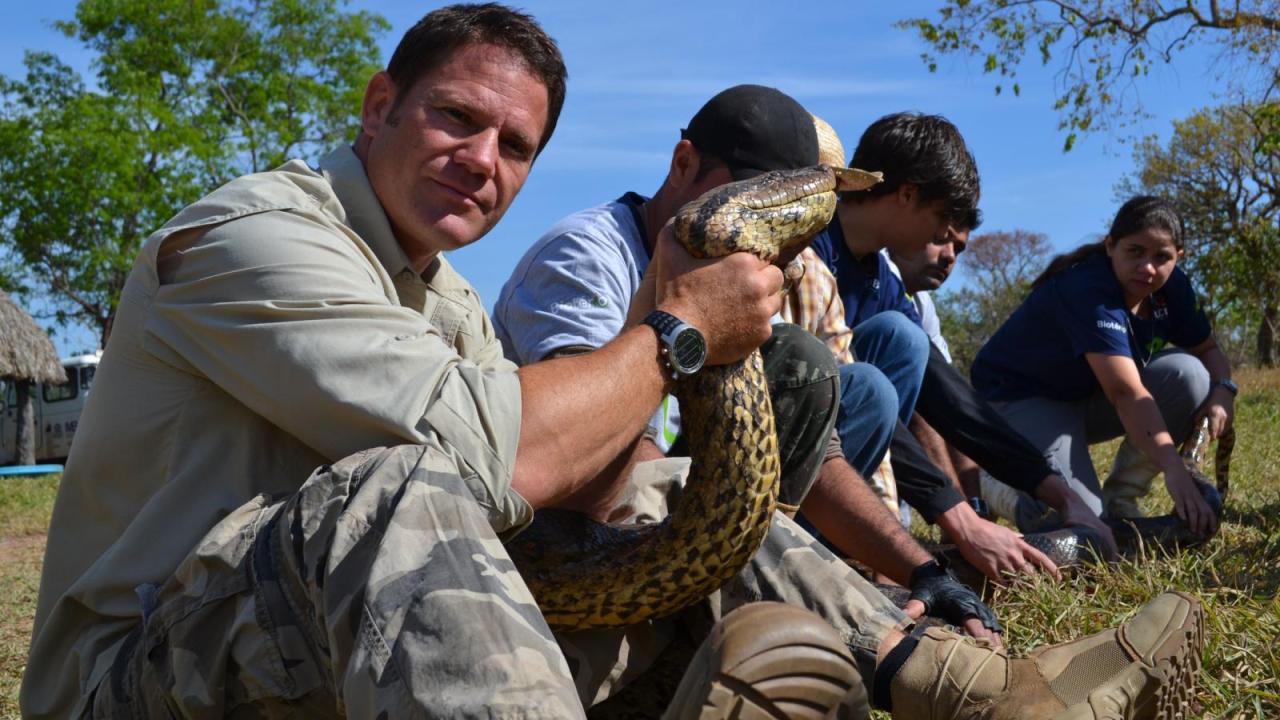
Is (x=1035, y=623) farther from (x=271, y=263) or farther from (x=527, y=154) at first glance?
(x=271, y=263)

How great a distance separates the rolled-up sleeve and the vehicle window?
30.2 m

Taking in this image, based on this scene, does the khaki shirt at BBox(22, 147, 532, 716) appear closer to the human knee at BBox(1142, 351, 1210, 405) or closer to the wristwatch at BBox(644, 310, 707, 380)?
the wristwatch at BBox(644, 310, 707, 380)

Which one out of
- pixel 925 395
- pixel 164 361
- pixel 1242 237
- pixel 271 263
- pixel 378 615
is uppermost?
pixel 271 263

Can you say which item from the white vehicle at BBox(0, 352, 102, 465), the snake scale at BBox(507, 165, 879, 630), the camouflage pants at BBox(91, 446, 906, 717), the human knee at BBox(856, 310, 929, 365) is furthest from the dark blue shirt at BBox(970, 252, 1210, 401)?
the white vehicle at BBox(0, 352, 102, 465)

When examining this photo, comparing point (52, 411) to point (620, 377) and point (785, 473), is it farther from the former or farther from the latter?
point (620, 377)

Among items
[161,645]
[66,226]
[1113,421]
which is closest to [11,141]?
[66,226]

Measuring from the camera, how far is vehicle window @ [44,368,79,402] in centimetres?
2955

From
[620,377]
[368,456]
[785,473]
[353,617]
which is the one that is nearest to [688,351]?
[620,377]

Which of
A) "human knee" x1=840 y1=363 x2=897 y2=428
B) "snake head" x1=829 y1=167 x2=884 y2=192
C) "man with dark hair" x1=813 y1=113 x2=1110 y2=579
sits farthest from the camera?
"man with dark hair" x1=813 y1=113 x2=1110 y2=579

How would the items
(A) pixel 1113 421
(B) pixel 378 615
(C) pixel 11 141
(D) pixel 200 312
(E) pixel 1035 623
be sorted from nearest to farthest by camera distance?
(B) pixel 378 615, (D) pixel 200 312, (E) pixel 1035 623, (A) pixel 1113 421, (C) pixel 11 141

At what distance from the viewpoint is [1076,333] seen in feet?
20.5

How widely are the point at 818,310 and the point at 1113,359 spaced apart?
2498mm

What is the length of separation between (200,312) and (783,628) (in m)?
1.25

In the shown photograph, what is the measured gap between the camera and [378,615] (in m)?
1.73
